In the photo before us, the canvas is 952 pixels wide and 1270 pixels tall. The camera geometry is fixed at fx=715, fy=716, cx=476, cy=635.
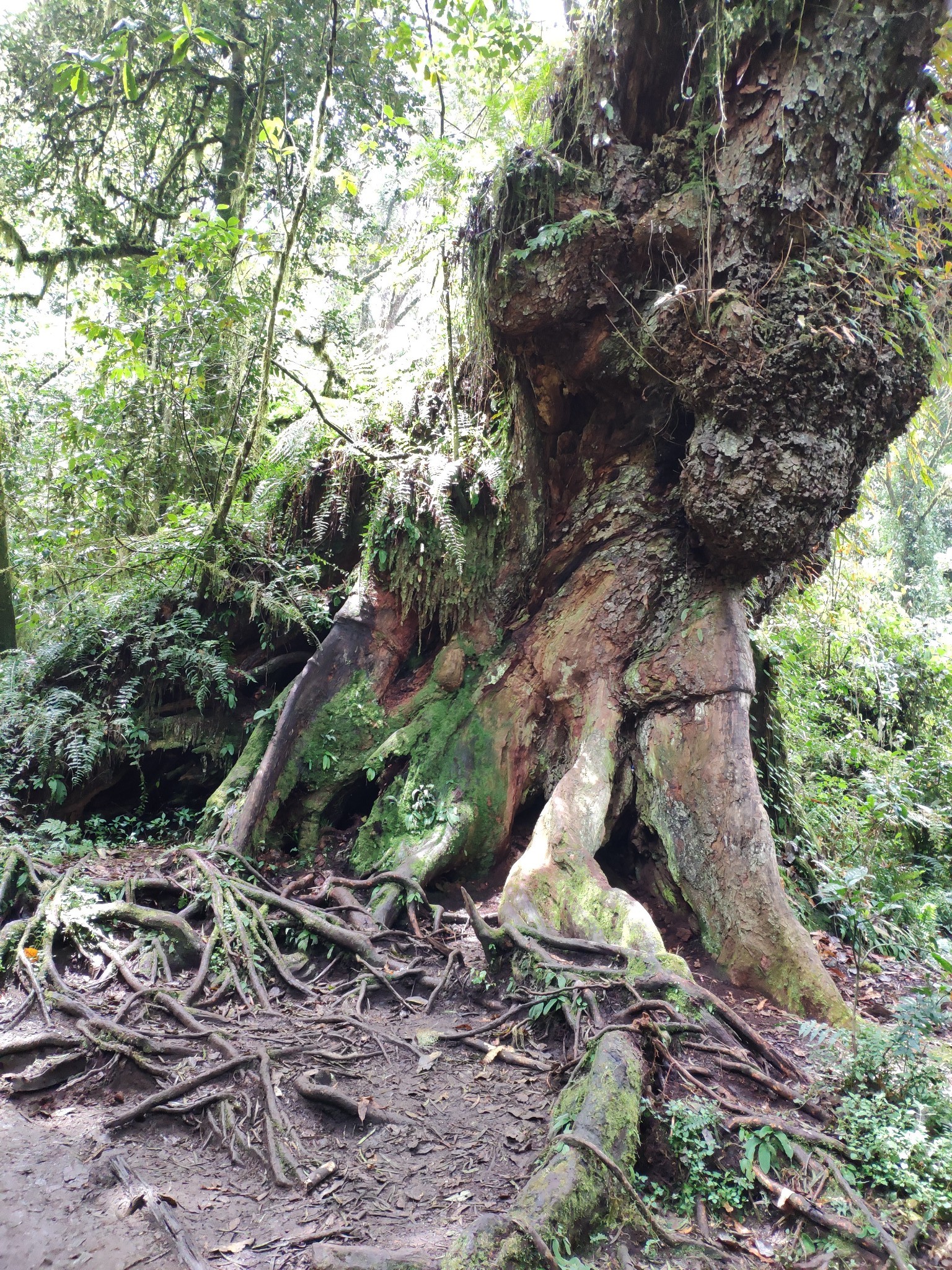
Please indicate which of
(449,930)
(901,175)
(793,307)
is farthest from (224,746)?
(901,175)

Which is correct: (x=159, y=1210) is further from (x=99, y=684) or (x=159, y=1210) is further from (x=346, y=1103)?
(x=99, y=684)

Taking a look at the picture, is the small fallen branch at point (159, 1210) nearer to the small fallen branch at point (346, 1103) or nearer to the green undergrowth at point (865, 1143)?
the small fallen branch at point (346, 1103)

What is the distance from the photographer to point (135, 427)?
317 inches

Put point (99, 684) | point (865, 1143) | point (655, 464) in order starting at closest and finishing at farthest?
point (865, 1143) → point (655, 464) → point (99, 684)

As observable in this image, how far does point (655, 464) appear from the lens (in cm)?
581

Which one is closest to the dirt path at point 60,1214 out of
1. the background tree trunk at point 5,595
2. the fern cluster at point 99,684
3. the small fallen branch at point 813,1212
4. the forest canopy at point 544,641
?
the forest canopy at point 544,641

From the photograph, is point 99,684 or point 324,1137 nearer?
point 324,1137

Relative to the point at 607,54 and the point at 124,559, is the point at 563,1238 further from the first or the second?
the point at 607,54

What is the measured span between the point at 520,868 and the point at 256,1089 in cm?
193

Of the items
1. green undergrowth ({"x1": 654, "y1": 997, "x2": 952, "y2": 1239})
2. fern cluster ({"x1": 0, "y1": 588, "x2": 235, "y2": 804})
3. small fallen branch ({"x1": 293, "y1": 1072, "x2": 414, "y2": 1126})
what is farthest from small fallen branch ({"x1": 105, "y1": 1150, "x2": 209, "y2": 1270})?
fern cluster ({"x1": 0, "y1": 588, "x2": 235, "y2": 804})

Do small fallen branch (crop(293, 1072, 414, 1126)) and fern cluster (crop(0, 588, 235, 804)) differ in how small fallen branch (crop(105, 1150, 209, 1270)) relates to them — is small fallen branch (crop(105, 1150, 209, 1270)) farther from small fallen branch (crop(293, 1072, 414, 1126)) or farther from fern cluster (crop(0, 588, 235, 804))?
fern cluster (crop(0, 588, 235, 804))

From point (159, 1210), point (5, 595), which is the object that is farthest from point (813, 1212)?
point (5, 595)

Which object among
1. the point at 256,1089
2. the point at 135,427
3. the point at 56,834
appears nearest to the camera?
the point at 256,1089

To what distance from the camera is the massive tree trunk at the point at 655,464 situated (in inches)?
182
